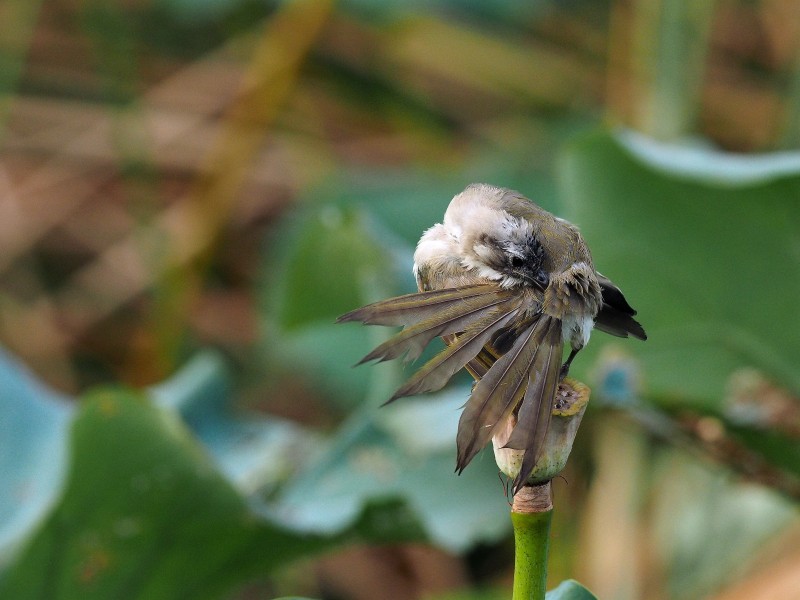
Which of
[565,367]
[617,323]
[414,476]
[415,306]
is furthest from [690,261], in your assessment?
[415,306]

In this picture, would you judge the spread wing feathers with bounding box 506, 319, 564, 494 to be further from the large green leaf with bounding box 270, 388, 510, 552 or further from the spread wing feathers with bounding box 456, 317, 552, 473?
the large green leaf with bounding box 270, 388, 510, 552

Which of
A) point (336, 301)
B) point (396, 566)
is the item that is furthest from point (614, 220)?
point (396, 566)

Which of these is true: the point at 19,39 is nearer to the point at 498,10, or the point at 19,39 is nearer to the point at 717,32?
the point at 498,10

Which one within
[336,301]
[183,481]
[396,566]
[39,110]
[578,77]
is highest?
[183,481]

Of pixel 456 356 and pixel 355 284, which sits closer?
pixel 456 356

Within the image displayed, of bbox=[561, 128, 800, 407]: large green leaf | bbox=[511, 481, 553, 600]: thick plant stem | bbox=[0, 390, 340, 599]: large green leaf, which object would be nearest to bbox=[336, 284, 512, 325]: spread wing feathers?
bbox=[511, 481, 553, 600]: thick plant stem

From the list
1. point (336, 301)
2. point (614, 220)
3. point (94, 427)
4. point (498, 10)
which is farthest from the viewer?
point (498, 10)

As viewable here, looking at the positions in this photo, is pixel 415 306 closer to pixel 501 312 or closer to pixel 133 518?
pixel 501 312

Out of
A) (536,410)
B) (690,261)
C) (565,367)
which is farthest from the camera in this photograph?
(690,261)
